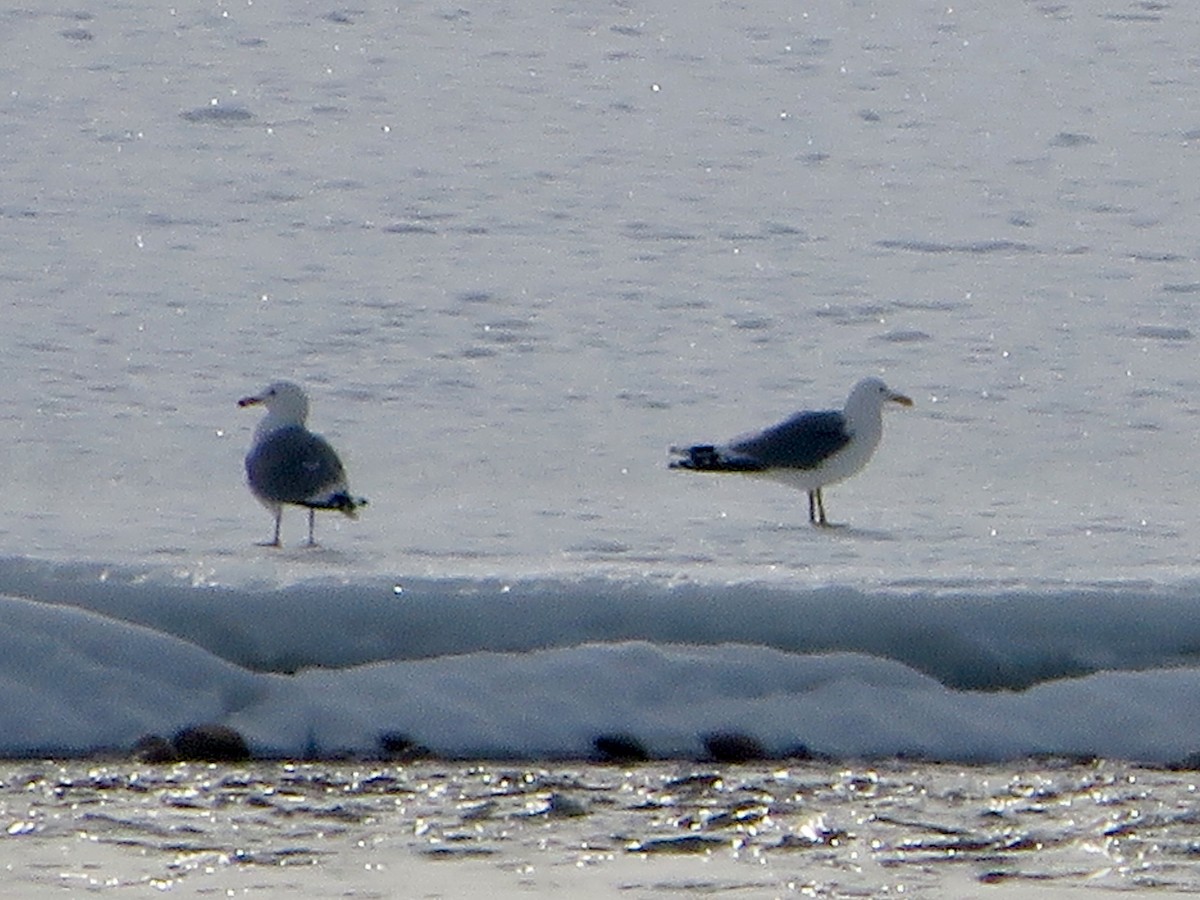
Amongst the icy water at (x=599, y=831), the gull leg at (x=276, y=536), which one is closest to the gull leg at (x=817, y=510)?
the gull leg at (x=276, y=536)

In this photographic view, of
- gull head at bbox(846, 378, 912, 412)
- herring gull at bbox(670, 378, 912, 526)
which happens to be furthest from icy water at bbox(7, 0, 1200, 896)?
gull head at bbox(846, 378, 912, 412)

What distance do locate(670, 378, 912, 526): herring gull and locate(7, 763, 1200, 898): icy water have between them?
7.86 feet

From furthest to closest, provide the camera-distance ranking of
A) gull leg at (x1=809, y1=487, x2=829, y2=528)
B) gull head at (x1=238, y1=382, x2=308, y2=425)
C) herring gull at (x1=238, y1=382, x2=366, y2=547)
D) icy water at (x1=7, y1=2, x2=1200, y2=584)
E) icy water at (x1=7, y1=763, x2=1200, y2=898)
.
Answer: gull head at (x1=238, y1=382, x2=308, y2=425) → gull leg at (x1=809, y1=487, x2=829, y2=528) → icy water at (x1=7, y1=2, x2=1200, y2=584) → herring gull at (x1=238, y1=382, x2=366, y2=547) → icy water at (x1=7, y1=763, x2=1200, y2=898)

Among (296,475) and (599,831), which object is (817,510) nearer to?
(296,475)

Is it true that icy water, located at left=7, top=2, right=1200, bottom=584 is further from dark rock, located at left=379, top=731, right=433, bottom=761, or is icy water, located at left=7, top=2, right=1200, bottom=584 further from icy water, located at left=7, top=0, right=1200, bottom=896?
dark rock, located at left=379, top=731, right=433, bottom=761

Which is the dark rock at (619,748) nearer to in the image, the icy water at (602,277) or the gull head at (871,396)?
the icy water at (602,277)

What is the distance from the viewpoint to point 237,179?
33.5 ft

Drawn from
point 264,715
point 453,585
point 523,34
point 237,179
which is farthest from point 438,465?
point 523,34

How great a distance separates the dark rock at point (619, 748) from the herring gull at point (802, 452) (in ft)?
7.41

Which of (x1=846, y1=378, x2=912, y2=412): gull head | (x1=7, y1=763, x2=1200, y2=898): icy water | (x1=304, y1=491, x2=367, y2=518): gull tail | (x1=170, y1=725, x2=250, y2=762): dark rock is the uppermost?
(x1=846, y1=378, x2=912, y2=412): gull head

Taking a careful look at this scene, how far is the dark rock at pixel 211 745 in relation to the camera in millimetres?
4715

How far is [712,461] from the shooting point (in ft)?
23.2

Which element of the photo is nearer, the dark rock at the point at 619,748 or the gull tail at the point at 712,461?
the dark rock at the point at 619,748

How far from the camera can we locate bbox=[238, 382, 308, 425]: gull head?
23.7ft
